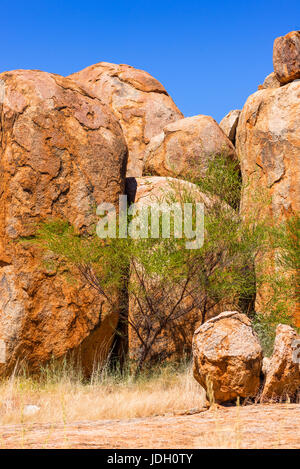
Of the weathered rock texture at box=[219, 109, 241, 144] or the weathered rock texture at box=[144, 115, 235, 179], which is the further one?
the weathered rock texture at box=[219, 109, 241, 144]

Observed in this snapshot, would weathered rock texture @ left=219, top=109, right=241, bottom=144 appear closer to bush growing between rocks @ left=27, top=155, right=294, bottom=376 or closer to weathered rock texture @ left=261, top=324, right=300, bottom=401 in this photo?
bush growing between rocks @ left=27, top=155, right=294, bottom=376

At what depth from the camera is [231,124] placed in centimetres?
1488

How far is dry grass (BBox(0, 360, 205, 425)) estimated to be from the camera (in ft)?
23.8

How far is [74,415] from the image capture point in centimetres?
710

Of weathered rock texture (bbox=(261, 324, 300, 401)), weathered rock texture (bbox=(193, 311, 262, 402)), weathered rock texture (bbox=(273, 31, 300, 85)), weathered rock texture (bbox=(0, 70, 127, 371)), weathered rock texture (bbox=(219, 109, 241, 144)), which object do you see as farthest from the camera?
weathered rock texture (bbox=(219, 109, 241, 144))

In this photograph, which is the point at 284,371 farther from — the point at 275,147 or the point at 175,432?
the point at 275,147

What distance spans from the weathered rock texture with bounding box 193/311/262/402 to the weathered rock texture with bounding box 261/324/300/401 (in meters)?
0.18

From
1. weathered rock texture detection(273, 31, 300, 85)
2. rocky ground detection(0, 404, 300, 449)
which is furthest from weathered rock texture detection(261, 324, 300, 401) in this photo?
weathered rock texture detection(273, 31, 300, 85)

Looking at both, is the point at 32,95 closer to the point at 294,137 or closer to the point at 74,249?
the point at 74,249

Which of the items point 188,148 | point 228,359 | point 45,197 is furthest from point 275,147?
point 228,359

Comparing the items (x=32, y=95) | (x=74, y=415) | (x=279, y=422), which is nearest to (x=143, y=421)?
(x=74, y=415)

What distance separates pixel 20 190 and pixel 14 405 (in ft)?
13.2

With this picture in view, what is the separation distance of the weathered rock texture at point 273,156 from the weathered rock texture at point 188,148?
0.85 metres

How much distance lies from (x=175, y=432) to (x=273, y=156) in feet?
27.9
